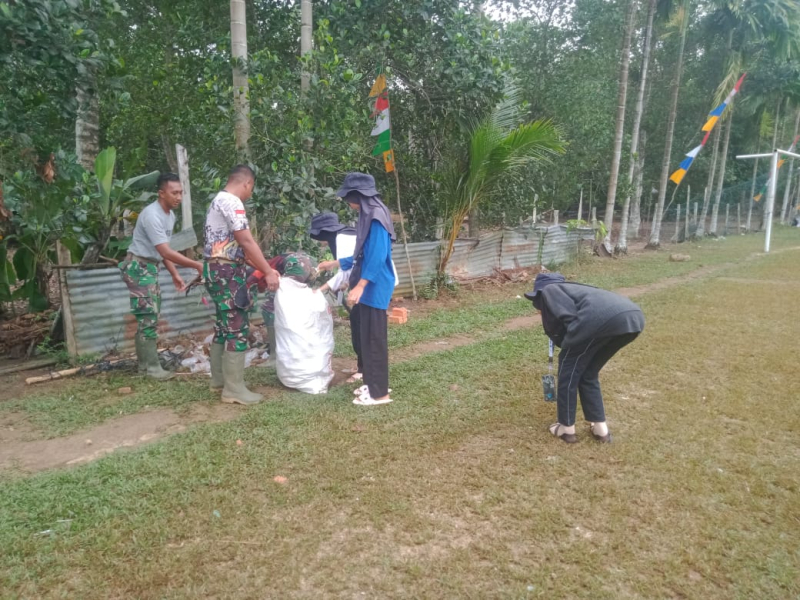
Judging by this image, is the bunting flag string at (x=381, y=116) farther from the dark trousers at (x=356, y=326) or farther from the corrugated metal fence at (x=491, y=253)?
the dark trousers at (x=356, y=326)

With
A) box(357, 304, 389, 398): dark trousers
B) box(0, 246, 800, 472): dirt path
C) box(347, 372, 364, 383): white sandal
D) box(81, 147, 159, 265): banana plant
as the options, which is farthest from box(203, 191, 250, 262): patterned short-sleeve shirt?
box(81, 147, 159, 265): banana plant

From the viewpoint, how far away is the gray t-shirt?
4293 mm

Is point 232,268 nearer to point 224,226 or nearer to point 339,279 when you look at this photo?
point 224,226

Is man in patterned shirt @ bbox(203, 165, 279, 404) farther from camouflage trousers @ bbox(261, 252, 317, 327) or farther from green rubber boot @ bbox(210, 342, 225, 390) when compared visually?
camouflage trousers @ bbox(261, 252, 317, 327)

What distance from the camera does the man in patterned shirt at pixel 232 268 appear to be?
3.76 meters

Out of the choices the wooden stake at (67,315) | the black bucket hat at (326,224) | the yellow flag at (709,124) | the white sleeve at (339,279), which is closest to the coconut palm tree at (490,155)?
the black bucket hat at (326,224)

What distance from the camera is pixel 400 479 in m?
3.01

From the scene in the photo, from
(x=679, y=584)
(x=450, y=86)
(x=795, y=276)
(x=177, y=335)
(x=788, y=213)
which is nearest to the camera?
(x=679, y=584)

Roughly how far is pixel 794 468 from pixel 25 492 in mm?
4304

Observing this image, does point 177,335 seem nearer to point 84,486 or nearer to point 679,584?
point 84,486

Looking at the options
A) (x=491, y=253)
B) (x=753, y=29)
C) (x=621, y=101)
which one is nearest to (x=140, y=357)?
(x=491, y=253)

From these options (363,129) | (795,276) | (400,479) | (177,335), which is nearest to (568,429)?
(400,479)

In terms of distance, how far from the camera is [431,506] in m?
2.76

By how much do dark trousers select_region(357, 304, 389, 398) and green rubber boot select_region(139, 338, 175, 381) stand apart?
183 cm
